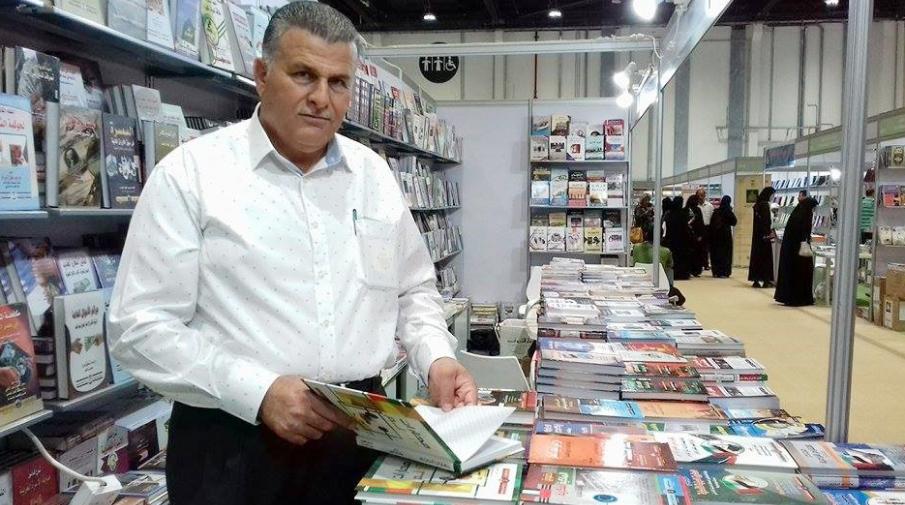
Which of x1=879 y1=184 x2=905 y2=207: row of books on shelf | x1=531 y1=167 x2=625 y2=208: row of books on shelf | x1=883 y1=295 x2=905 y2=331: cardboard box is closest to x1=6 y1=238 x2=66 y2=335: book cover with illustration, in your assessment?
x1=531 y1=167 x2=625 y2=208: row of books on shelf

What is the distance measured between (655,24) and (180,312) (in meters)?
13.3

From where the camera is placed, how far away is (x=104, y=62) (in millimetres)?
2332

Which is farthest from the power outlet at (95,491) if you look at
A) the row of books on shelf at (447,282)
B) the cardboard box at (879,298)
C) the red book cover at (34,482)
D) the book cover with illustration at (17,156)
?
the cardboard box at (879,298)

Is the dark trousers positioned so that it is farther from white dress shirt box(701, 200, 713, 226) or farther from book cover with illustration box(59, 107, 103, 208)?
white dress shirt box(701, 200, 713, 226)

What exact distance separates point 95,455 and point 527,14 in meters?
12.0

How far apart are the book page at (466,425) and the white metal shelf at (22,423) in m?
1.07

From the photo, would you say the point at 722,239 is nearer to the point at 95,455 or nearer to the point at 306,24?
the point at 95,455

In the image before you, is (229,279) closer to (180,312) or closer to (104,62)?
(180,312)

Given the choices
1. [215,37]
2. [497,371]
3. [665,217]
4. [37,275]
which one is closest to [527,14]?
[665,217]

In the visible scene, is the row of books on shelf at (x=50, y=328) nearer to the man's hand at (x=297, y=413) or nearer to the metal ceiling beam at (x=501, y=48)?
the man's hand at (x=297, y=413)

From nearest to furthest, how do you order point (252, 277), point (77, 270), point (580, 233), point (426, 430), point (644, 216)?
1. point (426, 430)
2. point (252, 277)
3. point (77, 270)
4. point (580, 233)
5. point (644, 216)

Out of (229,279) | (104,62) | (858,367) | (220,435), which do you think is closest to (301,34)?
(229,279)

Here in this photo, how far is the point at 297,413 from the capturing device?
1.15m

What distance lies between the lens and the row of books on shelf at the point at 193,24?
1930 mm
